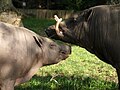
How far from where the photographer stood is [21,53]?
508 centimetres

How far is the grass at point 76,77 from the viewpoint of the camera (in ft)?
20.8

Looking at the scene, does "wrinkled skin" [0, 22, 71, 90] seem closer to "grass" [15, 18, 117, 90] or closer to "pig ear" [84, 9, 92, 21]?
"pig ear" [84, 9, 92, 21]

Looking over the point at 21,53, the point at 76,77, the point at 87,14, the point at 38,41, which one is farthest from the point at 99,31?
the point at 76,77

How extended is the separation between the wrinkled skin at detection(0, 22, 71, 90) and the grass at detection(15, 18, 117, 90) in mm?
825

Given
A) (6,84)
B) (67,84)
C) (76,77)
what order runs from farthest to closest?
(76,77), (67,84), (6,84)

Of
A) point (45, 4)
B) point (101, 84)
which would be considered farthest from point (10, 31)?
point (45, 4)

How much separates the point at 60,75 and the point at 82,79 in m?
0.59

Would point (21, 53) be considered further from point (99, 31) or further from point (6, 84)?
point (99, 31)

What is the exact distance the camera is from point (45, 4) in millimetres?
21797

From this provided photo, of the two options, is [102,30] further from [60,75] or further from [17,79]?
[60,75]

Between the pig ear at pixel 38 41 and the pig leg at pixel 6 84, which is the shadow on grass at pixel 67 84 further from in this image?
the pig leg at pixel 6 84

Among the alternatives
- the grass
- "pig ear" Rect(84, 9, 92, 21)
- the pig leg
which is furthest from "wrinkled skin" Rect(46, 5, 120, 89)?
the grass

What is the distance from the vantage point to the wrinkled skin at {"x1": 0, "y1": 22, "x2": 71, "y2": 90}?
4934 millimetres

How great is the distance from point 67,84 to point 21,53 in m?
1.57
